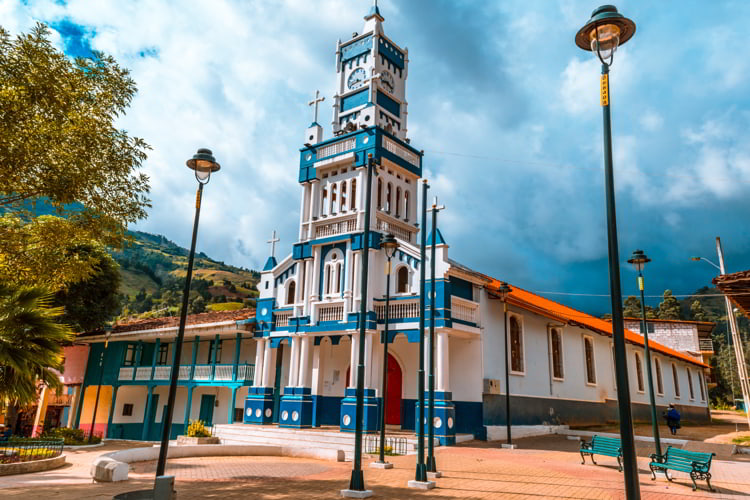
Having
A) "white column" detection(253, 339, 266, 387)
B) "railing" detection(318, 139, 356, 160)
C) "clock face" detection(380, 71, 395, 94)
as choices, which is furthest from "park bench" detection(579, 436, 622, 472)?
"clock face" detection(380, 71, 395, 94)

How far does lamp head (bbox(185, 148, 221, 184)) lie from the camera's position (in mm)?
11117

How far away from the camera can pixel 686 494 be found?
428 inches

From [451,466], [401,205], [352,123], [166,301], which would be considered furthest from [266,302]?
[166,301]

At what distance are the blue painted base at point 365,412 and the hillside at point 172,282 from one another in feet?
220

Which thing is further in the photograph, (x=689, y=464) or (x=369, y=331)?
(x=369, y=331)

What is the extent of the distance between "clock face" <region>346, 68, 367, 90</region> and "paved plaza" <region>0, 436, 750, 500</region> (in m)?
18.8

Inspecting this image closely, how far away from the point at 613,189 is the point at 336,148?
70.5 ft

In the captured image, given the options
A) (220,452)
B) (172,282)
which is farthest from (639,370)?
(172,282)

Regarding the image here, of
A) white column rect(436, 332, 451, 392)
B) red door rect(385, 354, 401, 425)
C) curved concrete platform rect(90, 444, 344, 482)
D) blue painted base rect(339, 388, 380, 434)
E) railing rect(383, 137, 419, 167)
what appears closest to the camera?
curved concrete platform rect(90, 444, 344, 482)

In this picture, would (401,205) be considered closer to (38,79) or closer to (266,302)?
(266,302)

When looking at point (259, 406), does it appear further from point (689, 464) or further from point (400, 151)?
point (689, 464)

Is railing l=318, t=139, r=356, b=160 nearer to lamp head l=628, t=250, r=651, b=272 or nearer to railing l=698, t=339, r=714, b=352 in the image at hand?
lamp head l=628, t=250, r=651, b=272

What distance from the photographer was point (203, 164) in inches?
440

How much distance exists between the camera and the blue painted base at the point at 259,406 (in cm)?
2550
